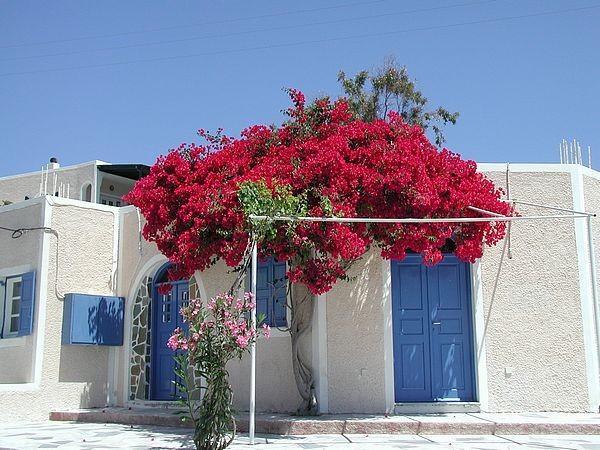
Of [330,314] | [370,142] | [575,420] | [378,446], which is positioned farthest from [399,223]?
[575,420]

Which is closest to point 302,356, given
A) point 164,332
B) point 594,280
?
point 164,332

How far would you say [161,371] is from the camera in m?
13.3

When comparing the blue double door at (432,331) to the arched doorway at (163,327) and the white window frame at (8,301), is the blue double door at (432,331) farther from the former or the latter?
the white window frame at (8,301)

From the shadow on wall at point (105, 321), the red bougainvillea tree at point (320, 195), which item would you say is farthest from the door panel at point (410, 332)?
the shadow on wall at point (105, 321)

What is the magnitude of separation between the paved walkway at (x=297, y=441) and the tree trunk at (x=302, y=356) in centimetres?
121

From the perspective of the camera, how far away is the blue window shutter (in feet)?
41.0

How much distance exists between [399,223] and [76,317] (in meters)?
6.14

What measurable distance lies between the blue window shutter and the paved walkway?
2484 mm

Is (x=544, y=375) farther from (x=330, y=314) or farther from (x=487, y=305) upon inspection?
(x=330, y=314)

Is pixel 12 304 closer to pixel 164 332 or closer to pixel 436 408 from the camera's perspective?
pixel 164 332

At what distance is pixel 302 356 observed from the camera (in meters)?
11.0

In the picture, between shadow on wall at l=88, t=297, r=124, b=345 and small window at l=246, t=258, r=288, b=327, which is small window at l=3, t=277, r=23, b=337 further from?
small window at l=246, t=258, r=288, b=327

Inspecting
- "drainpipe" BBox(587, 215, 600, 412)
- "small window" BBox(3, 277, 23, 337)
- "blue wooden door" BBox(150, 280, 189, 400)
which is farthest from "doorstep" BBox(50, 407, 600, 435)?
"small window" BBox(3, 277, 23, 337)

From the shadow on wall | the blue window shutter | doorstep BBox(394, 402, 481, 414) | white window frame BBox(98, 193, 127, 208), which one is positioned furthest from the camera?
white window frame BBox(98, 193, 127, 208)
